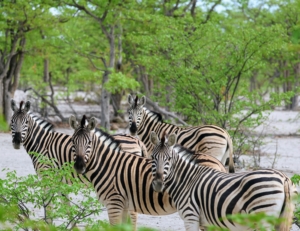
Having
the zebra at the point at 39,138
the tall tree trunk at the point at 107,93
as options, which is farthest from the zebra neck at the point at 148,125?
the tall tree trunk at the point at 107,93

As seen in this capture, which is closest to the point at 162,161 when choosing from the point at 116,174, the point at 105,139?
the point at 116,174

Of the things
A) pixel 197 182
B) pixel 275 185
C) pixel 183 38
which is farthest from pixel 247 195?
pixel 183 38

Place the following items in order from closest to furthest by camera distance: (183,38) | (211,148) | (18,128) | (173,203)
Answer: (173,203) < (18,128) < (211,148) < (183,38)

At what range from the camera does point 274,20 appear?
33.6 meters

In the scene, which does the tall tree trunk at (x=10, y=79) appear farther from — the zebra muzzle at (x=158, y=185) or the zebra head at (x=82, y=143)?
the zebra muzzle at (x=158, y=185)

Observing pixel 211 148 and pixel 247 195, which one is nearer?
pixel 247 195

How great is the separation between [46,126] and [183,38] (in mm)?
6433

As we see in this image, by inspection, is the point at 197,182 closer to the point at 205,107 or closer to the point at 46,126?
the point at 46,126

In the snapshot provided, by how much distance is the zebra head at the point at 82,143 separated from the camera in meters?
6.87

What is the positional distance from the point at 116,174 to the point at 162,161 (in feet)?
3.47

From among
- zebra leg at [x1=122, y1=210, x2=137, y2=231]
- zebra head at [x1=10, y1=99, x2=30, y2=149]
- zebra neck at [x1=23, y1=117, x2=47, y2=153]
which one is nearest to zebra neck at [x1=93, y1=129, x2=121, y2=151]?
zebra leg at [x1=122, y1=210, x2=137, y2=231]

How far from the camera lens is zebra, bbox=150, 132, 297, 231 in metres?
5.07

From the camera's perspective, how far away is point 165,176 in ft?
19.9

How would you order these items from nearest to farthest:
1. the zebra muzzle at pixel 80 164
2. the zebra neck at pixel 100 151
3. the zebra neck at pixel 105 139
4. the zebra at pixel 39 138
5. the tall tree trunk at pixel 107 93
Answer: the zebra muzzle at pixel 80 164 → the zebra neck at pixel 100 151 → the zebra neck at pixel 105 139 → the zebra at pixel 39 138 → the tall tree trunk at pixel 107 93
